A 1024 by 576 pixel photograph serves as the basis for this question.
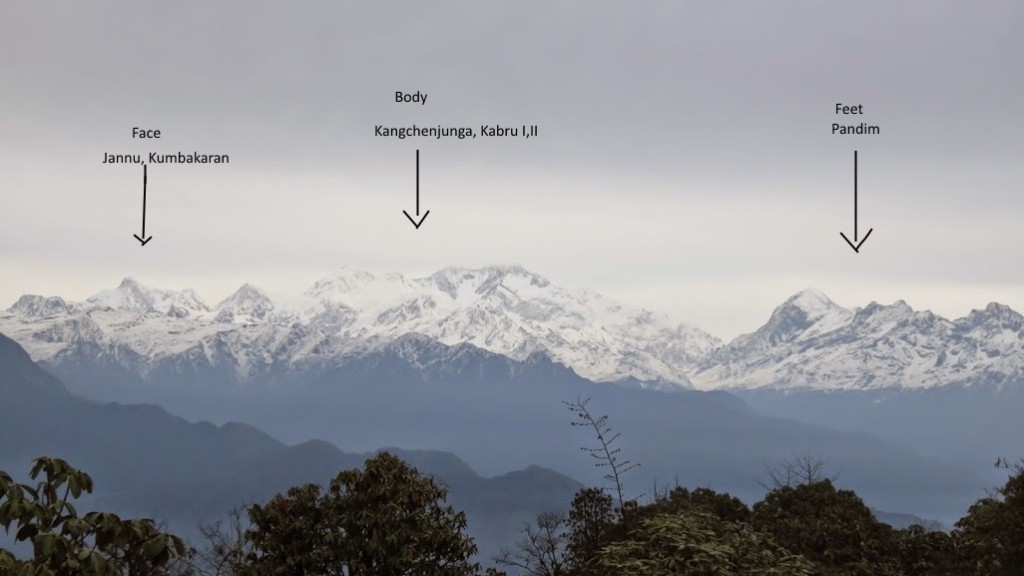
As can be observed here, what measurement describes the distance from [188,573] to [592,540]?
76.4ft

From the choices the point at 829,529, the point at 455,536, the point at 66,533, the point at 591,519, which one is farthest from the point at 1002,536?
the point at 66,533

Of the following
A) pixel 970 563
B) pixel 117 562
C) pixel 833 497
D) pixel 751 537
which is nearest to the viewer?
pixel 117 562

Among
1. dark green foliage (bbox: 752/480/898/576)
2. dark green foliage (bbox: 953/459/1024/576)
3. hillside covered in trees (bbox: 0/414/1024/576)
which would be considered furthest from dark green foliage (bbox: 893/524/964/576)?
dark green foliage (bbox: 953/459/1024/576)

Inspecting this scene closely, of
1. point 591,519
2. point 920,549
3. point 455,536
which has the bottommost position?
point 920,549

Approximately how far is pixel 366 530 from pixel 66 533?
2343 cm

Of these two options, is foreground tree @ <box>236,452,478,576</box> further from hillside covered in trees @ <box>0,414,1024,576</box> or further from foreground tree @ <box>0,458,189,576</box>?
foreground tree @ <box>0,458,189,576</box>

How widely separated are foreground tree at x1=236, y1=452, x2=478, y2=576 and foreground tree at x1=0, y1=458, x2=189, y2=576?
22.1 meters

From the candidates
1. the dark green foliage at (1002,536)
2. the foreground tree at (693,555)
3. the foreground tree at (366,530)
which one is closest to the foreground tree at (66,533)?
the foreground tree at (693,555)

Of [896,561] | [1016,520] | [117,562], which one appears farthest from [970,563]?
[117,562]

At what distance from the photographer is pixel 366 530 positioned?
39656mm

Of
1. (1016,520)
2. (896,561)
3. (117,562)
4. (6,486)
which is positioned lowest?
(896,561)

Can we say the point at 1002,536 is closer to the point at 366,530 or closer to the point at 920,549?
the point at 920,549

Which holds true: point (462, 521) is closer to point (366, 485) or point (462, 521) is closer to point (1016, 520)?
point (366, 485)

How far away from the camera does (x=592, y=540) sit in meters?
59.5
